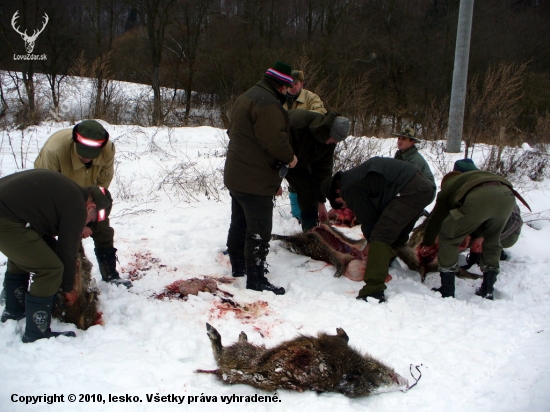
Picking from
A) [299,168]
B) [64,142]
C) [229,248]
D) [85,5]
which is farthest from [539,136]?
[85,5]

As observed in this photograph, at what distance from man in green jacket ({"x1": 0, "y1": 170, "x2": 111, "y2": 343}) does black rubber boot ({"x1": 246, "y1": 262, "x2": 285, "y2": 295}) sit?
1.48m

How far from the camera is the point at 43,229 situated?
9.02 feet

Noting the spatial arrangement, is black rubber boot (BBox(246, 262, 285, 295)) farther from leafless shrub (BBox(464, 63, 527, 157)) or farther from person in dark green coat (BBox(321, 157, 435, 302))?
leafless shrub (BBox(464, 63, 527, 157))

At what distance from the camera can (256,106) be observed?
3.41m

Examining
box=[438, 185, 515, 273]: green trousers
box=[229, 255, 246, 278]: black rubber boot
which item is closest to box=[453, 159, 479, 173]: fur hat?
box=[438, 185, 515, 273]: green trousers

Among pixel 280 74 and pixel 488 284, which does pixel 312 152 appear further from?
pixel 488 284

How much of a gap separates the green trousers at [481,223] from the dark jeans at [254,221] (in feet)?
5.25

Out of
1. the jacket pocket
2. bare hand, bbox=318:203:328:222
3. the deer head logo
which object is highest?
the deer head logo

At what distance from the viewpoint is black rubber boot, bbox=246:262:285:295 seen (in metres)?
3.84

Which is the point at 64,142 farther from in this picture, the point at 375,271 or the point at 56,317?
the point at 375,271

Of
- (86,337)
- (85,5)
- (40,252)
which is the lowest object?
(86,337)

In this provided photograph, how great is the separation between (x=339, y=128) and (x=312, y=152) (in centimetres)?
50

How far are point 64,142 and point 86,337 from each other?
153 cm

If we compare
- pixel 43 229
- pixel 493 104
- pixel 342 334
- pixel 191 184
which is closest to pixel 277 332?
pixel 342 334
